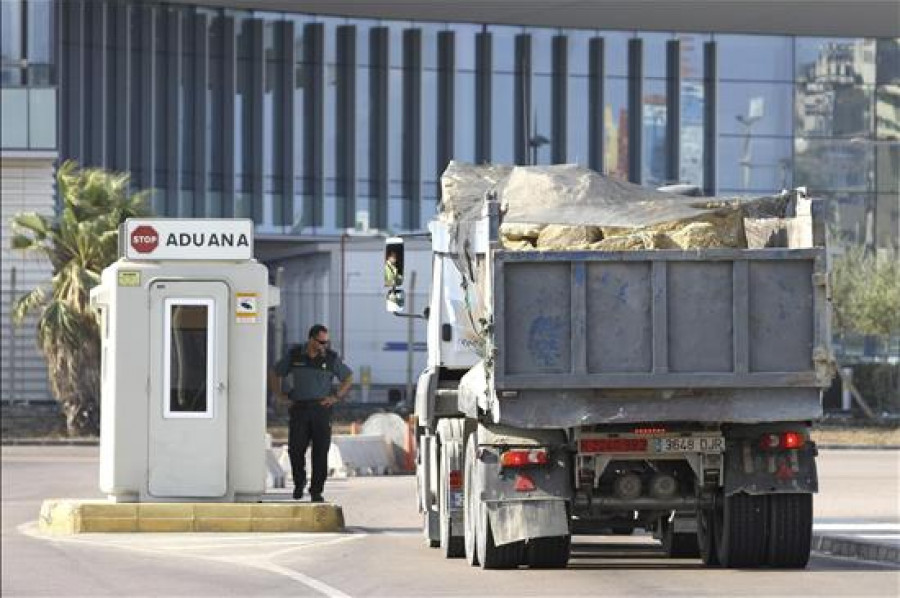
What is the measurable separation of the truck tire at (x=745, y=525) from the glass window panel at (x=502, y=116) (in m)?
52.5

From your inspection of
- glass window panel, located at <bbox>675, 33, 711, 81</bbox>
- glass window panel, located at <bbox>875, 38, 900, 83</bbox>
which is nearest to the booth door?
glass window panel, located at <bbox>875, 38, 900, 83</bbox>

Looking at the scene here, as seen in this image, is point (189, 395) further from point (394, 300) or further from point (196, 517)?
point (394, 300)

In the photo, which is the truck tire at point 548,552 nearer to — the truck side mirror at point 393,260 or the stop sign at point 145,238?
the truck side mirror at point 393,260

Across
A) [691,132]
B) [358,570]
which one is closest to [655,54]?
[691,132]

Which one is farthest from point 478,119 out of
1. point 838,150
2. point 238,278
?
point 238,278

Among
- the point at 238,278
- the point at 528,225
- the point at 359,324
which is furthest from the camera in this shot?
the point at 359,324

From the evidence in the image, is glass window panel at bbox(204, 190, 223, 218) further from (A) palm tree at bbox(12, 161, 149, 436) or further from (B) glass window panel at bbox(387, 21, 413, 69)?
(A) palm tree at bbox(12, 161, 149, 436)

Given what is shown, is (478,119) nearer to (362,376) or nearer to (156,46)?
(156,46)

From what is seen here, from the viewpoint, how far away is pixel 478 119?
224ft

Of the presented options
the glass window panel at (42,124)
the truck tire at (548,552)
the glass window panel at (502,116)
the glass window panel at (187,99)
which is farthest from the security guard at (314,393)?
the glass window panel at (502,116)

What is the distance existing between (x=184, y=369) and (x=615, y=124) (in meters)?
49.5

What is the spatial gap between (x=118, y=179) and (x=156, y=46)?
19692 mm

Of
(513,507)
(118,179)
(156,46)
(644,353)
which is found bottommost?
(513,507)

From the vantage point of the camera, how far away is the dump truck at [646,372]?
14.9m
